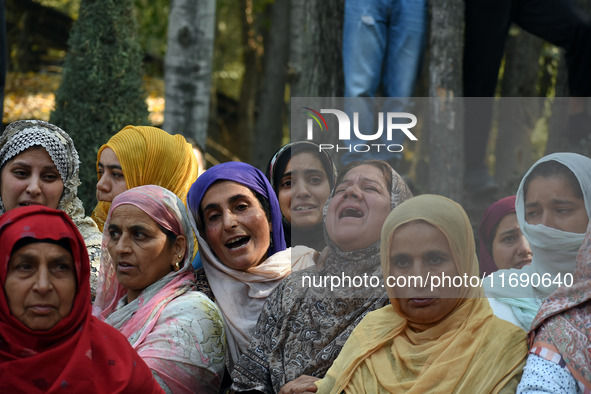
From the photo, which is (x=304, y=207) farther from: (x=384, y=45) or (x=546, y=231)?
(x=384, y=45)

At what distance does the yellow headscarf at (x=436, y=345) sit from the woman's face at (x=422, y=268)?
1.0 inches

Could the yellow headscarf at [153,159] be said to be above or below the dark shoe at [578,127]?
below

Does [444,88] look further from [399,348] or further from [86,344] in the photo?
[86,344]

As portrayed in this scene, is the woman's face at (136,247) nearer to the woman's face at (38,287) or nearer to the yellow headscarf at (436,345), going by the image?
the woman's face at (38,287)

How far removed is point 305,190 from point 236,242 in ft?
1.70

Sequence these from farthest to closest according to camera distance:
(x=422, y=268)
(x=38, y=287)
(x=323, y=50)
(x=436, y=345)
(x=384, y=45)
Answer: (x=323, y=50)
(x=384, y=45)
(x=422, y=268)
(x=436, y=345)
(x=38, y=287)

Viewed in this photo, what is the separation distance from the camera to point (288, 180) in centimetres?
520

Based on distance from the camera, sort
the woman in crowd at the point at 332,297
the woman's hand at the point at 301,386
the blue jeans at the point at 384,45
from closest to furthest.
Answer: the woman's hand at the point at 301,386 → the woman in crowd at the point at 332,297 → the blue jeans at the point at 384,45

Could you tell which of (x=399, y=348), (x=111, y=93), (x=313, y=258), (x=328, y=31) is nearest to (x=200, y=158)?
(x=111, y=93)

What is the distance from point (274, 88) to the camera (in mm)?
12148

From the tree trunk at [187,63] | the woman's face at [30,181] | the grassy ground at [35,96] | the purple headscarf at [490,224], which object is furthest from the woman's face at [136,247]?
the grassy ground at [35,96]

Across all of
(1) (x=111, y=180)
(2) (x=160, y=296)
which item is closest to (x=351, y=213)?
(2) (x=160, y=296)

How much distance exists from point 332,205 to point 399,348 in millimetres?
816

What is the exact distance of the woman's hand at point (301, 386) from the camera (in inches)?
150
